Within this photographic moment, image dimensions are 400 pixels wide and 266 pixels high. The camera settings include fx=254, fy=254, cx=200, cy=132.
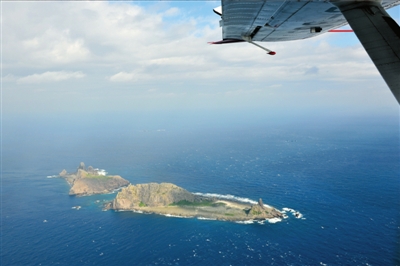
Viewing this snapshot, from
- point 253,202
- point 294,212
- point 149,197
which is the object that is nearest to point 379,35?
point 294,212

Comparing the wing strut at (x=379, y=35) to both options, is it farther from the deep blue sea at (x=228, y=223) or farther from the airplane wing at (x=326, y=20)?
the deep blue sea at (x=228, y=223)

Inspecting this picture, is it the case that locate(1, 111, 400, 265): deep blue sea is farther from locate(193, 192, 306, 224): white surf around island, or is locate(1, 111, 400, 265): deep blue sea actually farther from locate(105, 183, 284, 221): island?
locate(105, 183, 284, 221): island

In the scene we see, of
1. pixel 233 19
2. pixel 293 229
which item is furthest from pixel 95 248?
pixel 233 19

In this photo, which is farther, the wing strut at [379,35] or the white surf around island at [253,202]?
the white surf around island at [253,202]

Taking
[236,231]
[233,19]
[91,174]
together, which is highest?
[233,19]

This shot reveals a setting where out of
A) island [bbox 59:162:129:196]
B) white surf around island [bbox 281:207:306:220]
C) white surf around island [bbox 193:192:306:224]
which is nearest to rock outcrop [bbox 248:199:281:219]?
white surf around island [bbox 193:192:306:224]

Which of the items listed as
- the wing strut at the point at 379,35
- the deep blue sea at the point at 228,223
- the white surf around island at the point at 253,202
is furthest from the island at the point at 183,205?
the wing strut at the point at 379,35

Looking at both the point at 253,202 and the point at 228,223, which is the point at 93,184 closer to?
the point at 228,223

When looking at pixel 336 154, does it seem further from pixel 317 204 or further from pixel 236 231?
pixel 236 231
